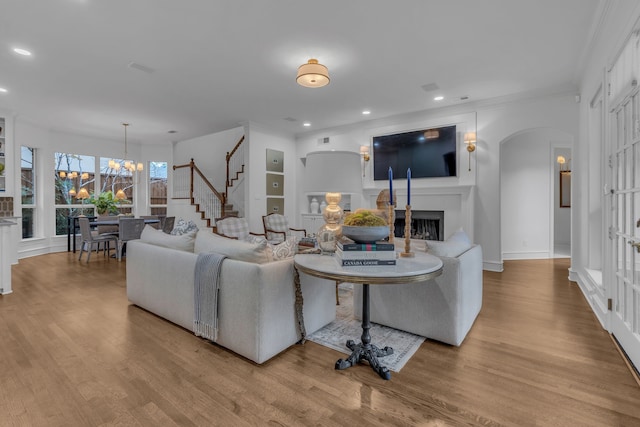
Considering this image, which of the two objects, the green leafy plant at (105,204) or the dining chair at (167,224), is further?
the green leafy plant at (105,204)

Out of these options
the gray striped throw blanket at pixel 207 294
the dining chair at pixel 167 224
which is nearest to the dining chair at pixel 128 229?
the dining chair at pixel 167 224

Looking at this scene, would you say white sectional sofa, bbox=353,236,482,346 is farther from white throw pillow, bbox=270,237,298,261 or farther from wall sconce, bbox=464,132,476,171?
wall sconce, bbox=464,132,476,171

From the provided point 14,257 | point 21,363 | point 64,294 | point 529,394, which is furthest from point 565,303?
point 14,257

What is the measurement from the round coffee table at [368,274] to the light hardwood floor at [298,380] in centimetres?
8

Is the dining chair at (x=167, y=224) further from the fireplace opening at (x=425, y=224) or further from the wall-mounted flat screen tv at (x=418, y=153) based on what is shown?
the fireplace opening at (x=425, y=224)

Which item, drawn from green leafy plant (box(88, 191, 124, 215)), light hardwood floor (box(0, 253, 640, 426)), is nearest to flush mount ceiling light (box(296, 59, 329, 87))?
light hardwood floor (box(0, 253, 640, 426))

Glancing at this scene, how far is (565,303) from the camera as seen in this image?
3.46m

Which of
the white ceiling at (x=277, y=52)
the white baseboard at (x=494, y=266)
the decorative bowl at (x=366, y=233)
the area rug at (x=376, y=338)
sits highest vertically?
the white ceiling at (x=277, y=52)

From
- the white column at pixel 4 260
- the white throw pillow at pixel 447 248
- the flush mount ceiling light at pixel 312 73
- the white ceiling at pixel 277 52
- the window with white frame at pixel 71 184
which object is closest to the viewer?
the white throw pillow at pixel 447 248

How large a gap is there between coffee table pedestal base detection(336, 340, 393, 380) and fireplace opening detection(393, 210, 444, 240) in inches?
151

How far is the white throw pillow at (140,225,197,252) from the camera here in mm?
2834

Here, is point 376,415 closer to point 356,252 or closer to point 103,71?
point 356,252

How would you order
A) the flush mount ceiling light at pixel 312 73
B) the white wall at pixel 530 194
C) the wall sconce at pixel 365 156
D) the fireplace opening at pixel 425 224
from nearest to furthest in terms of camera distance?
the flush mount ceiling light at pixel 312 73, the fireplace opening at pixel 425 224, the white wall at pixel 530 194, the wall sconce at pixel 365 156

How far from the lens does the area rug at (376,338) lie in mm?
2217
